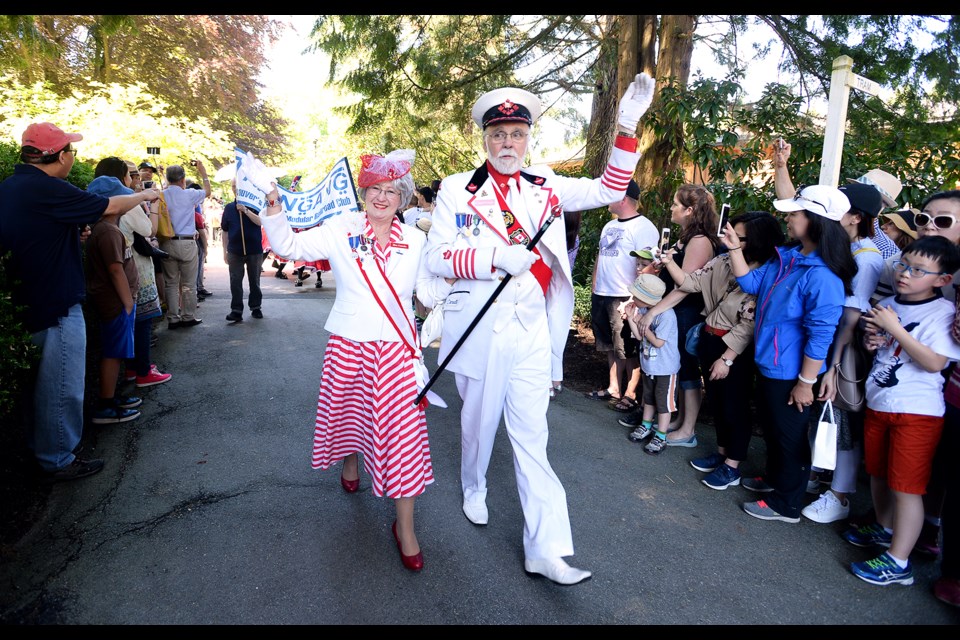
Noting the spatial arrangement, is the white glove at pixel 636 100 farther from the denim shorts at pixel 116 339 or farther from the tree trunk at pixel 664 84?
the denim shorts at pixel 116 339

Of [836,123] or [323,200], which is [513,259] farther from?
[836,123]

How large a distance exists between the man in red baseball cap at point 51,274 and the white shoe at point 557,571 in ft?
9.81

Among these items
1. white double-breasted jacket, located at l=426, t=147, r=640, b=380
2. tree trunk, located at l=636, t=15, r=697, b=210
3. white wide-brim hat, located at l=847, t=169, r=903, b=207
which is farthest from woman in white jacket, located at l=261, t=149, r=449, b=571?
tree trunk, located at l=636, t=15, r=697, b=210

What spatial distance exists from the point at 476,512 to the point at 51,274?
301 centimetres

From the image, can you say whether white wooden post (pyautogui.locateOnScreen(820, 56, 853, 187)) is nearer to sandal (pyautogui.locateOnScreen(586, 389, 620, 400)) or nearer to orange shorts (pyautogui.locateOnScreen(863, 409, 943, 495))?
orange shorts (pyautogui.locateOnScreen(863, 409, 943, 495))

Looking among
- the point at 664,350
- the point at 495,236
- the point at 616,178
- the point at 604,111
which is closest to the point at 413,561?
the point at 495,236

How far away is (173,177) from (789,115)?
754cm

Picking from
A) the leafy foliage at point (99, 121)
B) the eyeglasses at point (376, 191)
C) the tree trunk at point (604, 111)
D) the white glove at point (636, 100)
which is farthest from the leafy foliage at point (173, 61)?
the white glove at point (636, 100)

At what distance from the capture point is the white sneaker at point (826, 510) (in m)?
3.54

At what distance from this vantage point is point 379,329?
9.96ft

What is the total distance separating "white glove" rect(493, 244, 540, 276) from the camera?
2.83 metres

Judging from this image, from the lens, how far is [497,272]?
299 centimetres

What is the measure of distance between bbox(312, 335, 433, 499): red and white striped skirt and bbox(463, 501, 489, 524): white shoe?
0.51 m

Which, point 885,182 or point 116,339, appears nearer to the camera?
point 885,182
